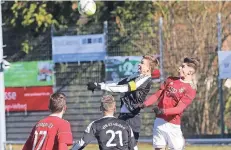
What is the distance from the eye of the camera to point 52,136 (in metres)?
7.64

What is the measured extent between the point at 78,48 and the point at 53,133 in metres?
10.6

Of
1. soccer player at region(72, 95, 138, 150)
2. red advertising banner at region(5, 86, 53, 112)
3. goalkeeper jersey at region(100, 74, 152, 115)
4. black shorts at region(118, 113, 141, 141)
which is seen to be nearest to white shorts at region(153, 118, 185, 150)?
black shorts at region(118, 113, 141, 141)

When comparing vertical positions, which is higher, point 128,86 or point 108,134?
point 128,86

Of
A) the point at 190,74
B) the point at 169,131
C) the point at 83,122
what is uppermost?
the point at 190,74

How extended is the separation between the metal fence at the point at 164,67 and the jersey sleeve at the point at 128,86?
706cm

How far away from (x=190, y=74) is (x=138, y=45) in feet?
26.4

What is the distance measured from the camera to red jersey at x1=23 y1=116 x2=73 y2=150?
25.0 ft

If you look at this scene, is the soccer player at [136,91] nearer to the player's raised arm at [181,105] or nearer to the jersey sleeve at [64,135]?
the player's raised arm at [181,105]

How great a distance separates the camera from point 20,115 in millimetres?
19000

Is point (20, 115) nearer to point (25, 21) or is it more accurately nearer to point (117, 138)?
point (25, 21)

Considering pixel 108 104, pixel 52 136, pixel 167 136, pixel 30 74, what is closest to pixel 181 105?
pixel 167 136

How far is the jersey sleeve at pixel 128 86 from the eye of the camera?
9.51 metres

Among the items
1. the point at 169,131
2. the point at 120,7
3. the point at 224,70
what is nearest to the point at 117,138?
the point at 169,131

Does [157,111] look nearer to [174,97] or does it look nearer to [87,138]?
[174,97]
